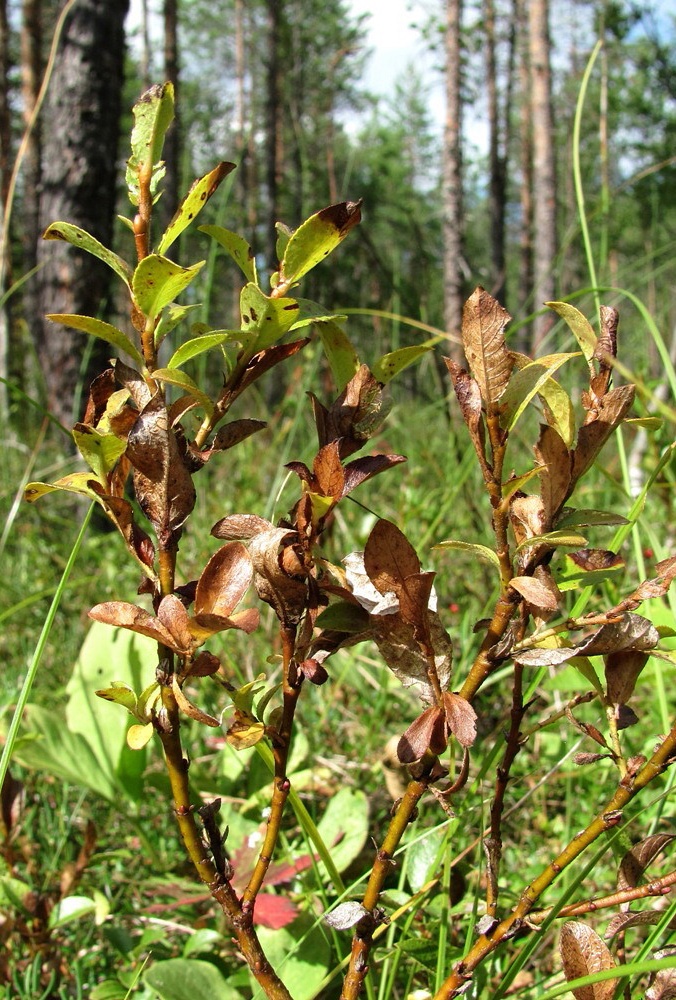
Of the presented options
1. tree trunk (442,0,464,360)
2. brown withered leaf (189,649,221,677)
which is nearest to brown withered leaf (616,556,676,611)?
brown withered leaf (189,649,221,677)

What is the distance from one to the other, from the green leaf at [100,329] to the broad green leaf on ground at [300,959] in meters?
0.46

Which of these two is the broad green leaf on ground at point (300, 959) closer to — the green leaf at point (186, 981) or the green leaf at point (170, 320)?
the green leaf at point (186, 981)

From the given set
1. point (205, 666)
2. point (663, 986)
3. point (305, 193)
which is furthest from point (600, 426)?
point (305, 193)

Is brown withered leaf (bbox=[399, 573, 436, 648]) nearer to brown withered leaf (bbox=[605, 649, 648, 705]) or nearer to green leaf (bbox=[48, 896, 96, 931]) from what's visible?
brown withered leaf (bbox=[605, 649, 648, 705])

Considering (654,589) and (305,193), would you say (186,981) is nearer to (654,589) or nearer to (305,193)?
(654,589)

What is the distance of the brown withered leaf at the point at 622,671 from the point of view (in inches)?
17.7

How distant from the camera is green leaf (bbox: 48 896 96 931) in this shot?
0.76m

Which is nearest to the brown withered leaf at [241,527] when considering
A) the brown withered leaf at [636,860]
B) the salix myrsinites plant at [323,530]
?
the salix myrsinites plant at [323,530]

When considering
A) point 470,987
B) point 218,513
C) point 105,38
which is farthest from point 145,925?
point 105,38

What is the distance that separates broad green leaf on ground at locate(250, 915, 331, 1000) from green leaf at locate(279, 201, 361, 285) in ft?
1.65

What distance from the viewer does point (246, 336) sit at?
415mm

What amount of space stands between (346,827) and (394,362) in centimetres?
54

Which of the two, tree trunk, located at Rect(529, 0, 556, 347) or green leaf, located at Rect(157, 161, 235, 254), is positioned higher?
tree trunk, located at Rect(529, 0, 556, 347)

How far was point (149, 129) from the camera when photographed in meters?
0.42
